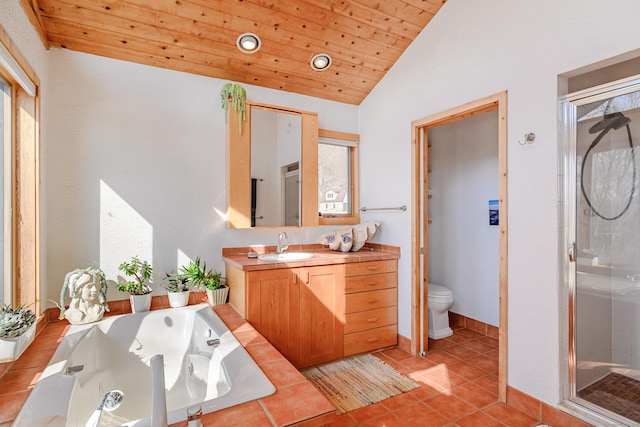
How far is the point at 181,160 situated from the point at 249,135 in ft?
1.91

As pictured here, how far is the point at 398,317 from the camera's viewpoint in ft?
9.87

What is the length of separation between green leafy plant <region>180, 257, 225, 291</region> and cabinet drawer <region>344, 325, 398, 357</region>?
1.14 m

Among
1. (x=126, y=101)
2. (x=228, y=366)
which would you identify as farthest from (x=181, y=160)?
(x=228, y=366)

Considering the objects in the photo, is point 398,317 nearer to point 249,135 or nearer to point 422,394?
point 422,394

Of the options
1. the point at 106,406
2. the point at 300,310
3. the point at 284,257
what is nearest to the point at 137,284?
the point at 284,257

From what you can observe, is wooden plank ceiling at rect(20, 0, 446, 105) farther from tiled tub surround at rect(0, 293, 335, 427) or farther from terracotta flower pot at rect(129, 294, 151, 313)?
tiled tub surround at rect(0, 293, 335, 427)

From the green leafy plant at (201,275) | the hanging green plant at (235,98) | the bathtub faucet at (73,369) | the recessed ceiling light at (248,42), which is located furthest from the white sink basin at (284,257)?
the recessed ceiling light at (248,42)

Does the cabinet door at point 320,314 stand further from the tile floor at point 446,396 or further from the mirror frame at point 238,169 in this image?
the mirror frame at point 238,169

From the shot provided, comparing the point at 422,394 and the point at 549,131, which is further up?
the point at 549,131

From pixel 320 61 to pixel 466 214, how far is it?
209 centimetres

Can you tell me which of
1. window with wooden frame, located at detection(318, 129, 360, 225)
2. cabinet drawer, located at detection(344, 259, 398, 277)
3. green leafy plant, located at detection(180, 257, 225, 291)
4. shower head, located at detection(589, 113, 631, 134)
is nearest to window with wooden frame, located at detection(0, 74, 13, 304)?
green leafy plant, located at detection(180, 257, 225, 291)

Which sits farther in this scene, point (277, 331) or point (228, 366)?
point (277, 331)

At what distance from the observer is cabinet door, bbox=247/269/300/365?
2.35m

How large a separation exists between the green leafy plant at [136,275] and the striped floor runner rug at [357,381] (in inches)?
53.8
